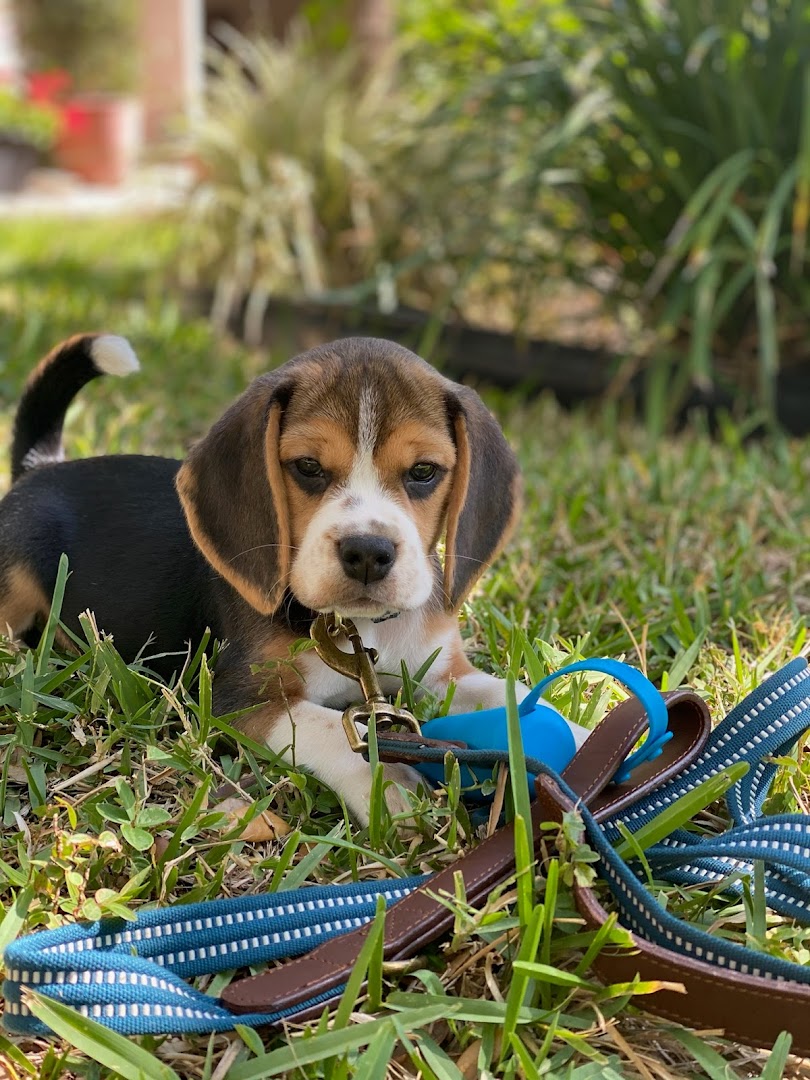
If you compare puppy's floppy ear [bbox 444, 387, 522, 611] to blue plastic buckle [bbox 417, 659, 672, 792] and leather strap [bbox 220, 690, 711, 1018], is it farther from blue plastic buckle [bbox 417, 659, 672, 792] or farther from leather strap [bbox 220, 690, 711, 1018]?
leather strap [bbox 220, 690, 711, 1018]

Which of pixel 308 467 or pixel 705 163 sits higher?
pixel 705 163

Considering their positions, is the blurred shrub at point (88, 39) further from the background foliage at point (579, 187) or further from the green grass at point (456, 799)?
the green grass at point (456, 799)

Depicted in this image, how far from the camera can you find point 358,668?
2752 mm

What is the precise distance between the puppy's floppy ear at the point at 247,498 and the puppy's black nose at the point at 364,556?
21cm

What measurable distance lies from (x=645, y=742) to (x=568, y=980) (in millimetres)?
642

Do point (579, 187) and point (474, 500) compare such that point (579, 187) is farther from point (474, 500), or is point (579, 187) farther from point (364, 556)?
point (364, 556)

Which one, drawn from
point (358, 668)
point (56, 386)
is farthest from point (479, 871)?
point (56, 386)

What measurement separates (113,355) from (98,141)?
17617mm

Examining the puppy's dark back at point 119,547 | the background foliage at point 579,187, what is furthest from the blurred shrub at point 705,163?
the puppy's dark back at point 119,547

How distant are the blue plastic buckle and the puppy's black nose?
38 centimetres

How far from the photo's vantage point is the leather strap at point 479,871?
1984mm

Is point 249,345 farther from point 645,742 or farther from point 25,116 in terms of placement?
point 25,116

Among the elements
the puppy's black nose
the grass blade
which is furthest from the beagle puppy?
the grass blade

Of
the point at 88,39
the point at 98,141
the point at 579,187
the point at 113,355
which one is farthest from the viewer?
the point at 88,39
